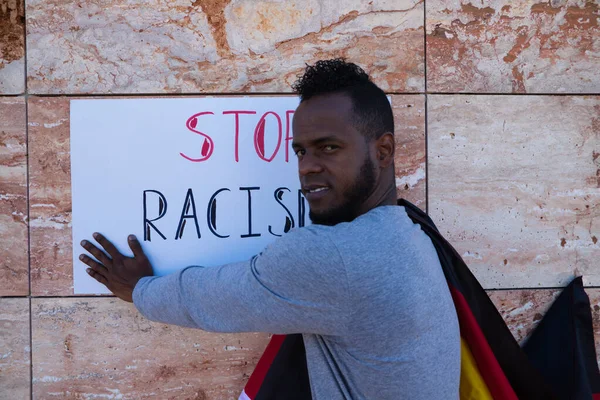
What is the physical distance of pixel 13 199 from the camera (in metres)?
2.18

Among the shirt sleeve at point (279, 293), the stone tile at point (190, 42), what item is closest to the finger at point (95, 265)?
the shirt sleeve at point (279, 293)

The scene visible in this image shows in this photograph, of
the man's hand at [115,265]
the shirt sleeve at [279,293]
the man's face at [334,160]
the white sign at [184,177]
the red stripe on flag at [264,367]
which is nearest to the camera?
the shirt sleeve at [279,293]

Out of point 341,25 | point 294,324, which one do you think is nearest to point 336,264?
point 294,324

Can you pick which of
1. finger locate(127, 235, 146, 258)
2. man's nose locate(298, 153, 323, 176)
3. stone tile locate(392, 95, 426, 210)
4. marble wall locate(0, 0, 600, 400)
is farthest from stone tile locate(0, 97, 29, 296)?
stone tile locate(392, 95, 426, 210)

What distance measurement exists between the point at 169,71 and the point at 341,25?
0.81 meters

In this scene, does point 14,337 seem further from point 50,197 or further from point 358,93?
point 358,93

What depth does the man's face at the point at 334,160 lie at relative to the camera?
1.67 meters

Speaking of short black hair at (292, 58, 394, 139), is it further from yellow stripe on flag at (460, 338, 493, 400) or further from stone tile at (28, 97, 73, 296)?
stone tile at (28, 97, 73, 296)

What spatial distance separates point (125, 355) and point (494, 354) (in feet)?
5.23

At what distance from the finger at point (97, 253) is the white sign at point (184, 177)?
0.22 feet

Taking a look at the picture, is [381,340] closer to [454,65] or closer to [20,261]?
[454,65]

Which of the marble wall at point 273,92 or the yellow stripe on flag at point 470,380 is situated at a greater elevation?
the marble wall at point 273,92

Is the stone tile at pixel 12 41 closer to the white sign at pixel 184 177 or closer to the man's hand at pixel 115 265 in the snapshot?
the white sign at pixel 184 177

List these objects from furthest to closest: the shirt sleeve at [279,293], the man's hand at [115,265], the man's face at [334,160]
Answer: the man's hand at [115,265] → the man's face at [334,160] → the shirt sleeve at [279,293]
